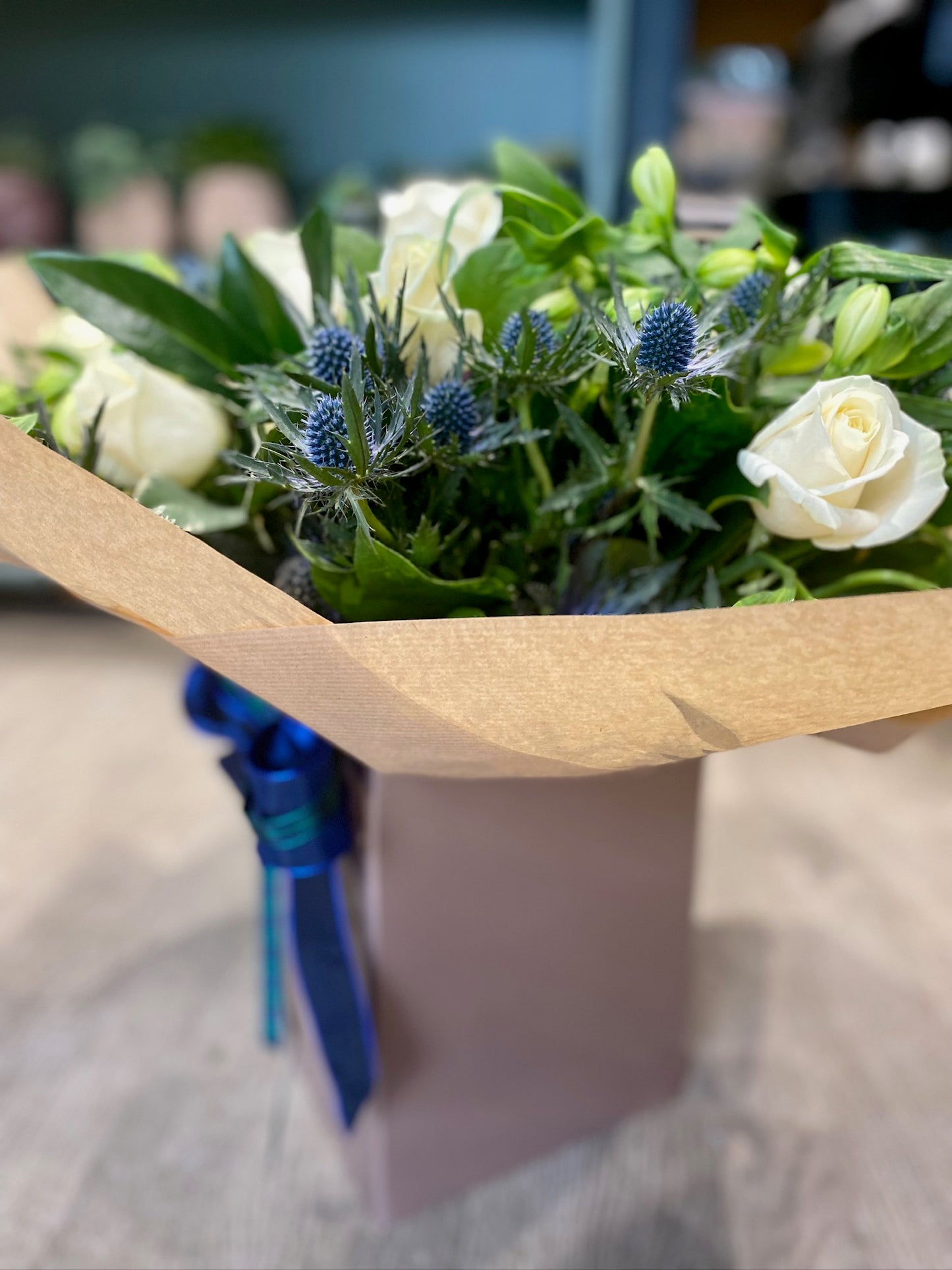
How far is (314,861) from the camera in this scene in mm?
372

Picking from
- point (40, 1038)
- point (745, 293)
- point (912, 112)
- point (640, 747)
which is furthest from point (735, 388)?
point (912, 112)

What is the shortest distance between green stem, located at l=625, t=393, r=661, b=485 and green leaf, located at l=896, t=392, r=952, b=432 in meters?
0.09

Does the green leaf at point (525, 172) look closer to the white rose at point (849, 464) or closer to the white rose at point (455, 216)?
the white rose at point (455, 216)

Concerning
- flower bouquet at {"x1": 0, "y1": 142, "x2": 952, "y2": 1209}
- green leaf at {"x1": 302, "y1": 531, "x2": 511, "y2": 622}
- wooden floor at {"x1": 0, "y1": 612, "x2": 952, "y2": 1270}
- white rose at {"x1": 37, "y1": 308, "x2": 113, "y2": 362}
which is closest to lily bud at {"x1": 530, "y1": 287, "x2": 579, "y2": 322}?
flower bouquet at {"x1": 0, "y1": 142, "x2": 952, "y2": 1209}

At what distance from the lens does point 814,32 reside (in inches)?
53.2

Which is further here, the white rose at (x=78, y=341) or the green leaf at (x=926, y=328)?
the white rose at (x=78, y=341)

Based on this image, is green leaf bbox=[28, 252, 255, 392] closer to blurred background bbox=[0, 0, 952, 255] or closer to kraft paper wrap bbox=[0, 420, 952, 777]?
kraft paper wrap bbox=[0, 420, 952, 777]

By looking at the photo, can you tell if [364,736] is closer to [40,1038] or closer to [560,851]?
[560,851]

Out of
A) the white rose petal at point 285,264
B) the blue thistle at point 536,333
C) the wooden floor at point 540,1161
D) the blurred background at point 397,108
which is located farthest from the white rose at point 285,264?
the blurred background at point 397,108

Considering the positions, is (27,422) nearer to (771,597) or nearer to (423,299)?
(423,299)

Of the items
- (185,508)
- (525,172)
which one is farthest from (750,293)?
(185,508)

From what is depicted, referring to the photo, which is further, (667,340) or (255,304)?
(255,304)

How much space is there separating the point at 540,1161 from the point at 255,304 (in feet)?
1.42

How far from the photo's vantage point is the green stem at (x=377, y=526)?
25 centimetres
